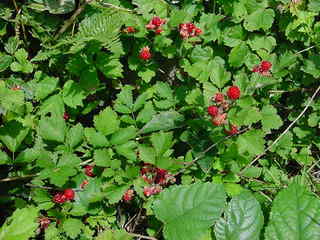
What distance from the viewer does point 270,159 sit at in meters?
2.76

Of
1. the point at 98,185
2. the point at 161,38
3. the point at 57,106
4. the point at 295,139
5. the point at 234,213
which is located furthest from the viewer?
the point at 295,139

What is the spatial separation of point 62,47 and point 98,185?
0.82 m

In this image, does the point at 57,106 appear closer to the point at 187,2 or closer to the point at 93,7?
the point at 93,7

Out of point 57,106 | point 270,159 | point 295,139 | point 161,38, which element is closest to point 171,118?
point 161,38

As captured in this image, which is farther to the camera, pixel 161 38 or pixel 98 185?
pixel 161 38

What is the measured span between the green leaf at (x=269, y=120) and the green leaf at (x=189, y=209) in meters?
0.60

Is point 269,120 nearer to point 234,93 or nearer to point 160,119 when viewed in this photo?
point 234,93

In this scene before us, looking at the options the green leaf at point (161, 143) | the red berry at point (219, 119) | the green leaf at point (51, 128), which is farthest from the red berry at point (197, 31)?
the green leaf at point (51, 128)

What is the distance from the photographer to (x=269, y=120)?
2.37m

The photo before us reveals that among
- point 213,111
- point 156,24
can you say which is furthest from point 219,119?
point 156,24

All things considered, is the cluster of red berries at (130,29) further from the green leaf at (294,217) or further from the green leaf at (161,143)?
the green leaf at (294,217)

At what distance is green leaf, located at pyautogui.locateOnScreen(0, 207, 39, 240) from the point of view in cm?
146

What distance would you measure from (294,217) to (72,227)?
1029mm

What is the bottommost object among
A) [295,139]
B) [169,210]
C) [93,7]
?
[295,139]
